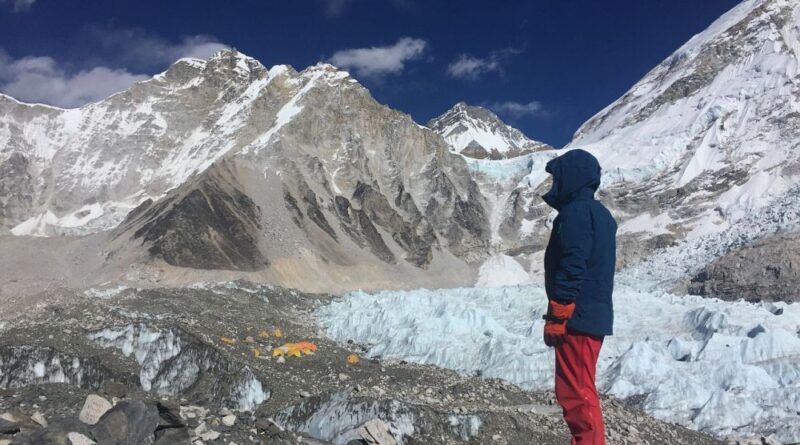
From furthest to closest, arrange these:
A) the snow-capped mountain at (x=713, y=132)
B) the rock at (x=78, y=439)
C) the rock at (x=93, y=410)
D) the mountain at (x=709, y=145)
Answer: the snow-capped mountain at (x=713, y=132)
the mountain at (x=709, y=145)
the rock at (x=93, y=410)
the rock at (x=78, y=439)

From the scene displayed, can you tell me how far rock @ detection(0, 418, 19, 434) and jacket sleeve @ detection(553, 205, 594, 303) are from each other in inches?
188

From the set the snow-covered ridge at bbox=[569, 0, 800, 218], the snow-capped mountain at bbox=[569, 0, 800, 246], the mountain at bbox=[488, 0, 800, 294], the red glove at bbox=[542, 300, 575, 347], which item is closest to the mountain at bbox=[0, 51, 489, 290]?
the mountain at bbox=[488, 0, 800, 294]

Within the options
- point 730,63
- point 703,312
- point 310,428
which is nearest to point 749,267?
point 703,312

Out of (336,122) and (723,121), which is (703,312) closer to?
(336,122)

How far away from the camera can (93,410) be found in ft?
20.8

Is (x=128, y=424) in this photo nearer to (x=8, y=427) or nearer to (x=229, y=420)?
(x=8, y=427)

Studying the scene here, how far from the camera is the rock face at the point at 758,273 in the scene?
48.8 meters

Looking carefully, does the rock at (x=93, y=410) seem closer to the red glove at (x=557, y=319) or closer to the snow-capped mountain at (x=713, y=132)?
the red glove at (x=557, y=319)

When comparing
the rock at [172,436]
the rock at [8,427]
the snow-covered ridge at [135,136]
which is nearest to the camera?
the rock at [8,427]

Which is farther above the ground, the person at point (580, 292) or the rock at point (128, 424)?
the person at point (580, 292)

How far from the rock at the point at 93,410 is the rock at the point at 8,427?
1.72ft

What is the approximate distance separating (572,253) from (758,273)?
52982 millimetres

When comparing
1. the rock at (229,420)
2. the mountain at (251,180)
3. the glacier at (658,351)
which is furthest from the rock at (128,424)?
the mountain at (251,180)

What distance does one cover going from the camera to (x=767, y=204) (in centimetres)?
7362
